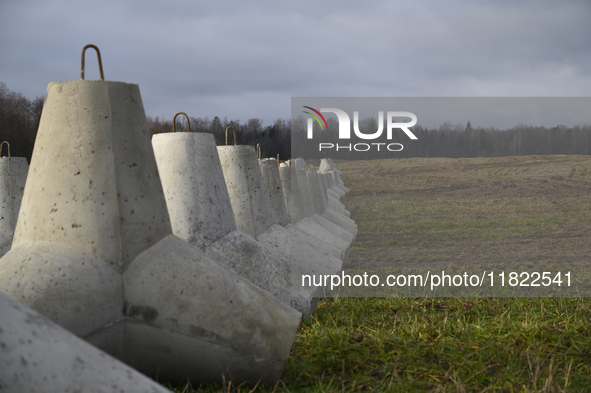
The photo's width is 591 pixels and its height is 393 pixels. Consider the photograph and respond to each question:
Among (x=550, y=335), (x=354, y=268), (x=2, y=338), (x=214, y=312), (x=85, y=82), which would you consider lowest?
(x=354, y=268)

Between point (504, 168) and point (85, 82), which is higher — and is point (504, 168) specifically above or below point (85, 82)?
below

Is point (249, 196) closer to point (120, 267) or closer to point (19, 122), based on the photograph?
point (120, 267)

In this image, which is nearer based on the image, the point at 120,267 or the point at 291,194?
the point at 120,267

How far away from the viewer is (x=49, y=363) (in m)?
1.93

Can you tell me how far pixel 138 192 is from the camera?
10.3 feet

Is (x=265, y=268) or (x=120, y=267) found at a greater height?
(x=120, y=267)

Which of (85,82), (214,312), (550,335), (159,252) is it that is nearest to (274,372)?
(214,312)

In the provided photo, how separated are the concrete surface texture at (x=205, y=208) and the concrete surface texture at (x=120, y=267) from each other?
153 centimetres

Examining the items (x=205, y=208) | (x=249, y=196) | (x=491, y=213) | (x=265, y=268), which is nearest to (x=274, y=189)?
(x=249, y=196)

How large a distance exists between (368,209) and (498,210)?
18.6ft

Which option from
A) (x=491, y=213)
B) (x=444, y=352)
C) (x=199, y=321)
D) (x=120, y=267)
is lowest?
(x=444, y=352)

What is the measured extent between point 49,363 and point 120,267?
3.51 ft

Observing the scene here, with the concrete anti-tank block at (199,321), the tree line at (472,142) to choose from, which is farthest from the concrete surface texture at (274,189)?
the concrete anti-tank block at (199,321)

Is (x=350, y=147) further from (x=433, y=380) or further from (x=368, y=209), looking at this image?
(x=368, y=209)
